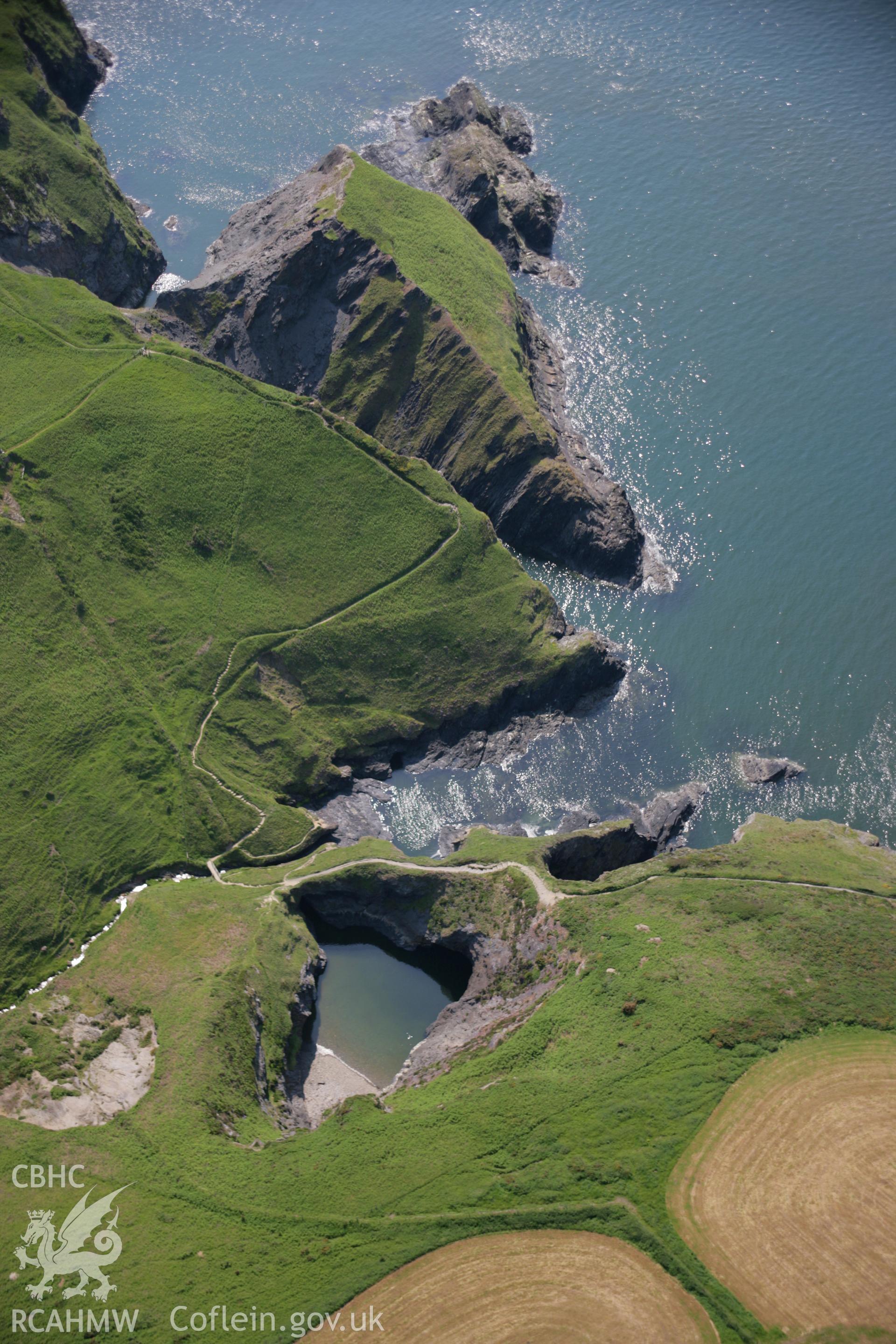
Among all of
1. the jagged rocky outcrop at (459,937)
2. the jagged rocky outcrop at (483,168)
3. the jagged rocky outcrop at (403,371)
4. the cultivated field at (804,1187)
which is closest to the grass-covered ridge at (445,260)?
the jagged rocky outcrop at (403,371)

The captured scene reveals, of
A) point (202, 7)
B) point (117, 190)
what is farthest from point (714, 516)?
point (202, 7)

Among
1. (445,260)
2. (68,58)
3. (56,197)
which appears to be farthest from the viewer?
(68,58)

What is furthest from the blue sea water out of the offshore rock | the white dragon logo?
the white dragon logo

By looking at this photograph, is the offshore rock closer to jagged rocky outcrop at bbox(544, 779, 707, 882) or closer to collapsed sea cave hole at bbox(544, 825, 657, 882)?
jagged rocky outcrop at bbox(544, 779, 707, 882)

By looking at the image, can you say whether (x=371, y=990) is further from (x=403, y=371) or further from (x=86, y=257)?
(x=86, y=257)

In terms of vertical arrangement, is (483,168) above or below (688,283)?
above

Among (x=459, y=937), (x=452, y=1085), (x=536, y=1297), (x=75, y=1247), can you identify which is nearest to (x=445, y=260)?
(x=459, y=937)

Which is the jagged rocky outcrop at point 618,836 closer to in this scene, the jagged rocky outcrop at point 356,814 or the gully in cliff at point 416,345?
the jagged rocky outcrop at point 356,814

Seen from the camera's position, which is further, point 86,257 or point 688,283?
point 688,283
